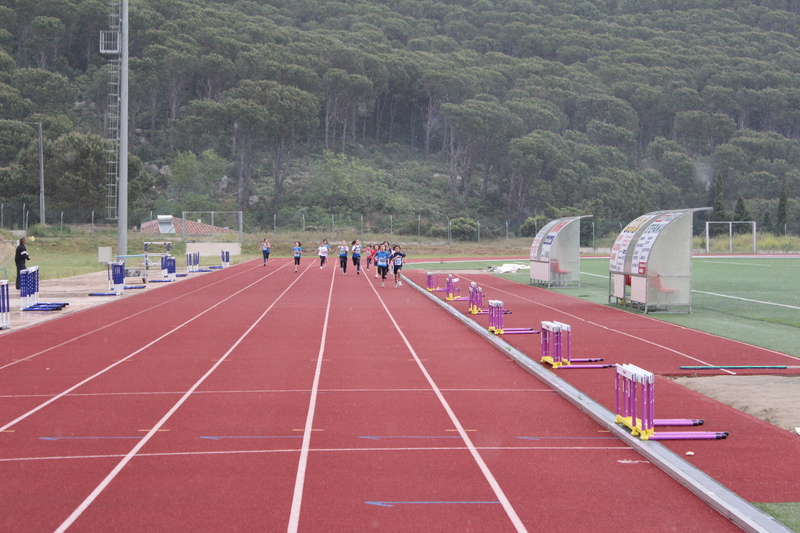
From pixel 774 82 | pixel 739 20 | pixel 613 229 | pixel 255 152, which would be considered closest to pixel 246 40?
pixel 255 152

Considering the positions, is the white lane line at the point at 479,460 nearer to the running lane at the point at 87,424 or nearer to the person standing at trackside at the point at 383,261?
the running lane at the point at 87,424

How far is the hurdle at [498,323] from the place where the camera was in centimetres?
1427

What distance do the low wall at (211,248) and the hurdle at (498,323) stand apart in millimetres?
37961

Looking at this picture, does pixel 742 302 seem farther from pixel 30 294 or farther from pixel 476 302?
pixel 30 294

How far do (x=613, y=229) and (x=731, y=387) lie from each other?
2189 inches

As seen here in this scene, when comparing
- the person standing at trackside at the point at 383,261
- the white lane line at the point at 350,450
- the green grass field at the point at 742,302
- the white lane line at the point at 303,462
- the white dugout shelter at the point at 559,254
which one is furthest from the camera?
the person standing at trackside at the point at 383,261

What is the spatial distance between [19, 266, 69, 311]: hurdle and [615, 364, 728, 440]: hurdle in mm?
15366

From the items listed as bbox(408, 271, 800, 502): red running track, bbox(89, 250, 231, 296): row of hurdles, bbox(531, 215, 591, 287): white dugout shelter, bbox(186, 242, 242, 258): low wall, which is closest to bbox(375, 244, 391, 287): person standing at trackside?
bbox(531, 215, 591, 287): white dugout shelter

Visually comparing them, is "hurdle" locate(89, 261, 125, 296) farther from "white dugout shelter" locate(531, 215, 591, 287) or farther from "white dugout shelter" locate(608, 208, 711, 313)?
"white dugout shelter" locate(608, 208, 711, 313)

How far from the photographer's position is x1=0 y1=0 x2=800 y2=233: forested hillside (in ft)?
235

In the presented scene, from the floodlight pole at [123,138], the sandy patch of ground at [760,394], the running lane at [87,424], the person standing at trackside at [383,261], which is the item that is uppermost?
the floodlight pole at [123,138]

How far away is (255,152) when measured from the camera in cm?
7856

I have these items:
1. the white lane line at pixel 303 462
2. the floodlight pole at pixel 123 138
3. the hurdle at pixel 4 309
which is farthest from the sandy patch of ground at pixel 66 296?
the white lane line at pixel 303 462

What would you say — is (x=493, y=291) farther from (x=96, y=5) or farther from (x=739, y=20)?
(x=739, y=20)
